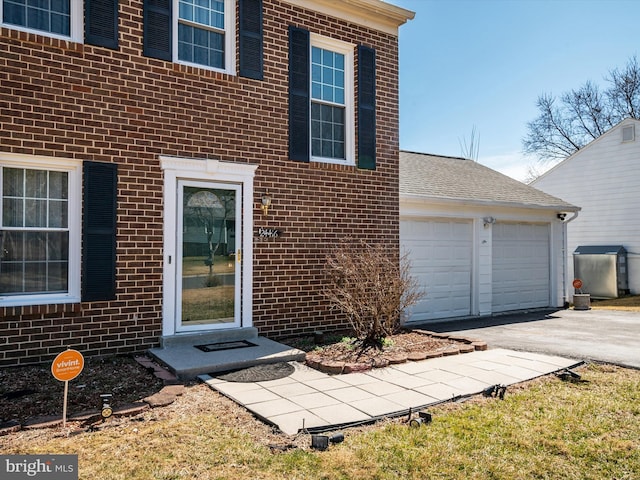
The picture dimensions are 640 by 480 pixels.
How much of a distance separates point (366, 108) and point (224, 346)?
479 cm

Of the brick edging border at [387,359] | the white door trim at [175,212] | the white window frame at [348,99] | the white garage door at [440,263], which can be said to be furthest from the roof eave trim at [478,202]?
the white door trim at [175,212]

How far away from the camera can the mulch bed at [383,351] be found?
5.88 m

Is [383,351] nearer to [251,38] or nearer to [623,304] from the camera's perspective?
[251,38]

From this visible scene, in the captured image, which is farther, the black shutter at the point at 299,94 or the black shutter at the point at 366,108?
the black shutter at the point at 366,108

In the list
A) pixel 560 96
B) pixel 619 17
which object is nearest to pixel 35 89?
pixel 619 17

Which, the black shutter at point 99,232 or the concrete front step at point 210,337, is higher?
the black shutter at point 99,232

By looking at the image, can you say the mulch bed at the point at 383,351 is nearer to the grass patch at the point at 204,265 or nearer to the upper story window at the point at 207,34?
the grass patch at the point at 204,265

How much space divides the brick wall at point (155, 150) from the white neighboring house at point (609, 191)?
41.4 feet

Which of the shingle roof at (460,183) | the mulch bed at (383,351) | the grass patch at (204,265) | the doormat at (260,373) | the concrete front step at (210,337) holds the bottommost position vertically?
the doormat at (260,373)

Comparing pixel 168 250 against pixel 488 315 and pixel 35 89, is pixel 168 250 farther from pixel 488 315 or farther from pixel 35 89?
pixel 488 315

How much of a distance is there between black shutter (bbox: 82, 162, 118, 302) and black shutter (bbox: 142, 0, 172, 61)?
171 cm

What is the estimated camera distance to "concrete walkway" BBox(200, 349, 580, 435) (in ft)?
13.9

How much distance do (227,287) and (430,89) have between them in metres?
17.1

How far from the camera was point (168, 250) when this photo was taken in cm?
653
